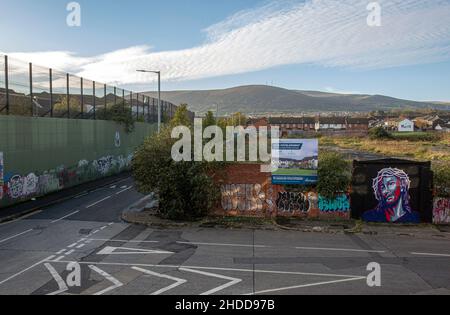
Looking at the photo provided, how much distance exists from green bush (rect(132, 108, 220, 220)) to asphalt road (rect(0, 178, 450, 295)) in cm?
204

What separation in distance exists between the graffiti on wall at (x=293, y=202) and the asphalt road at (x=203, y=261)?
2.64m

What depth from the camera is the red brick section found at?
2114 centimetres

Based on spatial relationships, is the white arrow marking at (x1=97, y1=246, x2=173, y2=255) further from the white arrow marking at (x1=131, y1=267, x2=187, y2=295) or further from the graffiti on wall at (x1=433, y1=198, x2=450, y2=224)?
the graffiti on wall at (x1=433, y1=198, x2=450, y2=224)

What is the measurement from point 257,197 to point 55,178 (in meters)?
16.9

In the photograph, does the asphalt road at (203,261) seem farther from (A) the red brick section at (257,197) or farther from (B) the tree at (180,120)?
(B) the tree at (180,120)

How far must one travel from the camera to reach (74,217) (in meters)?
21.8

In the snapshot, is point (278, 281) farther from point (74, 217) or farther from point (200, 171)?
point (74, 217)

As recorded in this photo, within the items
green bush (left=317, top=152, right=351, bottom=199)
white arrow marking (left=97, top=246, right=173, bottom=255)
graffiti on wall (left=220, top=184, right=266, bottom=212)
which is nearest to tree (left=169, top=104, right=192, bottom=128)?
graffiti on wall (left=220, top=184, right=266, bottom=212)

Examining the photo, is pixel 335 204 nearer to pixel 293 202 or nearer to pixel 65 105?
pixel 293 202

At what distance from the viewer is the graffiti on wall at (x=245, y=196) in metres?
21.4

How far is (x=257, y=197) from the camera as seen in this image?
21.4m

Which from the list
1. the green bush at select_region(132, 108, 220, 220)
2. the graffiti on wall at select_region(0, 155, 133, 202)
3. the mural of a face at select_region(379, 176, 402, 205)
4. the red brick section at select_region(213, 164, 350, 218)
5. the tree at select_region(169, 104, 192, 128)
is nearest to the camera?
the green bush at select_region(132, 108, 220, 220)
